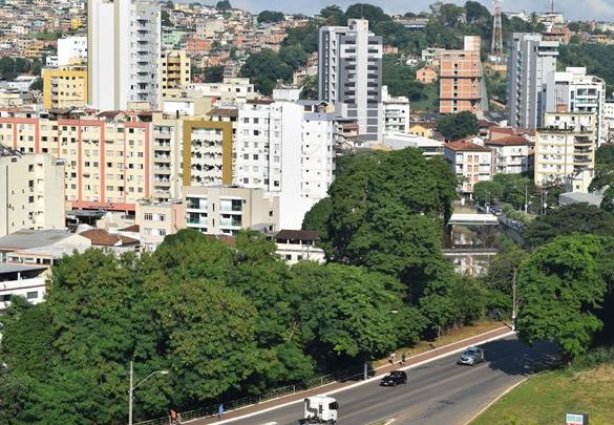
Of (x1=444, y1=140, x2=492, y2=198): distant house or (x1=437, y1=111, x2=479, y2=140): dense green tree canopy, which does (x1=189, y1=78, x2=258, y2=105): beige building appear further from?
(x1=437, y1=111, x2=479, y2=140): dense green tree canopy

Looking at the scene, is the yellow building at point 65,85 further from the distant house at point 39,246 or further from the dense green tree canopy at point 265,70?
the distant house at point 39,246

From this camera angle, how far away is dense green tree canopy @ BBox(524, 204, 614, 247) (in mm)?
51656

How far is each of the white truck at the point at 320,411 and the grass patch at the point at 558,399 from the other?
9.56 ft

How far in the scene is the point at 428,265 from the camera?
132ft

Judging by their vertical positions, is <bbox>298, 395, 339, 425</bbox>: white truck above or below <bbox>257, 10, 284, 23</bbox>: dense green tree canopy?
below

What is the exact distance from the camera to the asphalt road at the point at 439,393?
33.1 metres

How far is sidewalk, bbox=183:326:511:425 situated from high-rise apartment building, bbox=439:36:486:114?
68539mm

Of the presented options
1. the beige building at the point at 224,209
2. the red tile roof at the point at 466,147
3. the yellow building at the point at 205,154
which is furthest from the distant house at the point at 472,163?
the beige building at the point at 224,209

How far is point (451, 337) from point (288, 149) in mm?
19623

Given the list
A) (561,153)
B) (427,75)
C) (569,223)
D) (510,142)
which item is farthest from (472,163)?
(427,75)

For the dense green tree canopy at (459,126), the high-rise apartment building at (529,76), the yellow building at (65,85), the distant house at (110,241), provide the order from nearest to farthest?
the distant house at (110,241) → the yellow building at (65,85) → the high-rise apartment building at (529,76) → the dense green tree canopy at (459,126)

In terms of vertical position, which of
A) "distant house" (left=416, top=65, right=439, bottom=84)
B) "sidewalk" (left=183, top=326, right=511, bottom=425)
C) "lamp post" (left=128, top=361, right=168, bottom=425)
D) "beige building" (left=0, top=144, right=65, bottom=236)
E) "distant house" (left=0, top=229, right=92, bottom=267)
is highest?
"distant house" (left=416, top=65, right=439, bottom=84)

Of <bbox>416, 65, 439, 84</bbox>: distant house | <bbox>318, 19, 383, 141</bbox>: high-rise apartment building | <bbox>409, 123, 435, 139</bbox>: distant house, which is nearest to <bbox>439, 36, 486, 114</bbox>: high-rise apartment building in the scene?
<bbox>409, 123, 435, 139</bbox>: distant house

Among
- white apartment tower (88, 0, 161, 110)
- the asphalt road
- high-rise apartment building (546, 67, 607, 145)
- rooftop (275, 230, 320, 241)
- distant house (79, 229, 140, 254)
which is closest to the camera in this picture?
the asphalt road
